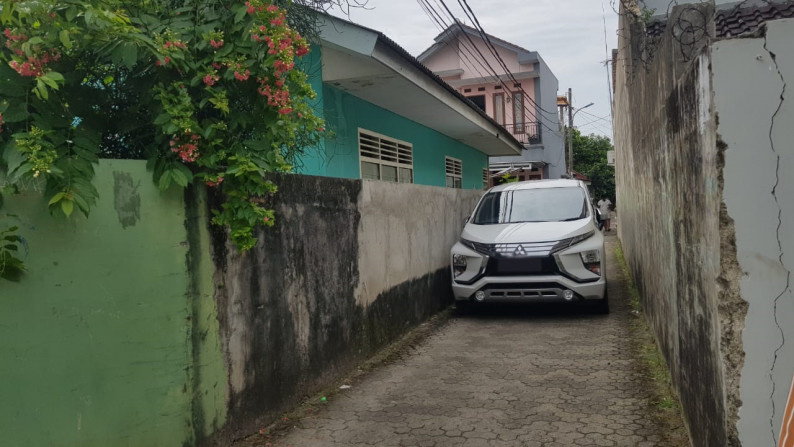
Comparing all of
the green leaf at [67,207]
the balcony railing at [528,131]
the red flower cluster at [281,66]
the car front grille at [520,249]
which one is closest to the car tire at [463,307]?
the car front grille at [520,249]

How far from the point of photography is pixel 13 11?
2.73m

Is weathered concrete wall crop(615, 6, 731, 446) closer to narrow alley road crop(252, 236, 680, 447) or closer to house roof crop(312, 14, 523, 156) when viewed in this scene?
narrow alley road crop(252, 236, 680, 447)

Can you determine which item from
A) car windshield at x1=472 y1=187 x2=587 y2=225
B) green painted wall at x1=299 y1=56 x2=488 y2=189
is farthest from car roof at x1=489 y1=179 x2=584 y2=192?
green painted wall at x1=299 y1=56 x2=488 y2=189

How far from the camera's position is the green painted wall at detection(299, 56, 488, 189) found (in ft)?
25.3

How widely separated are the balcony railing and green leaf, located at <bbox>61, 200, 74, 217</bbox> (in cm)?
2471

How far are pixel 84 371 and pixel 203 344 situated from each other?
66 centimetres

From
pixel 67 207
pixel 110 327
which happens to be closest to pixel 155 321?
pixel 110 327

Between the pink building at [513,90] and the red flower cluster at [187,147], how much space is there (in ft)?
76.6

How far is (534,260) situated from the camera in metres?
7.26

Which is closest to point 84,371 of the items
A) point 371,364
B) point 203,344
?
point 203,344

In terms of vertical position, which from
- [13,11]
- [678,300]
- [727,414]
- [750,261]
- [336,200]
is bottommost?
[727,414]

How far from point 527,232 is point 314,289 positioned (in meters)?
3.70

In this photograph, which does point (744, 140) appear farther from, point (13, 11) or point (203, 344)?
point (13, 11)

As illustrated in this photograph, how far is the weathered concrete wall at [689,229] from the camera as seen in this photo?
2.57 metres
